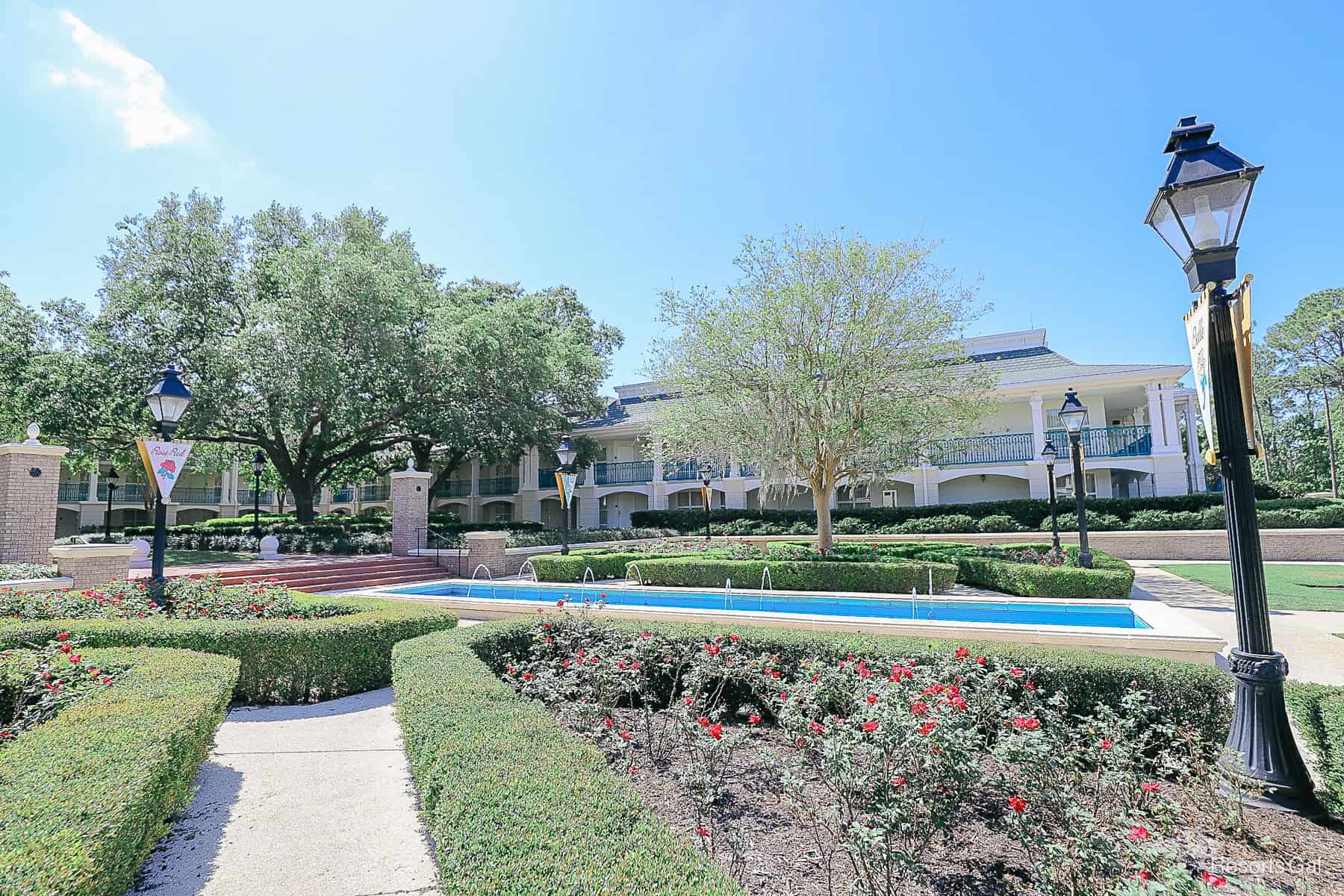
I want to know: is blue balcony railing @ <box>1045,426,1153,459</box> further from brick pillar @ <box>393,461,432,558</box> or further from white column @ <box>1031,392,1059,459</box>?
brick pillar @ <box>393,461,432,558</box>

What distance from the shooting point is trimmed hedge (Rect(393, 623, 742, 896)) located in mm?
2230

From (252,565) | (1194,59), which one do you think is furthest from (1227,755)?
(252,565)

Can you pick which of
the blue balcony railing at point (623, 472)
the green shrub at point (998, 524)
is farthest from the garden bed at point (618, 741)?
the blue balcony railing at point (623, 472)

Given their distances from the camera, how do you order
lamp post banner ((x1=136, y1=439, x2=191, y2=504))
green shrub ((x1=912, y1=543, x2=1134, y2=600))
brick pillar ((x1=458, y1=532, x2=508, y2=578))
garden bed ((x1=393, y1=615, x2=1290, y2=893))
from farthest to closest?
1. brick pillar ((x1=458, y1=532, x2=508, y2=578))
2. green shrub ((x1=912, y1=543, x2=1134, y2=600))
3. lamp post banner ((x1=136, y1=439, x2=191, y2=504))
4. garden bed ((x1=393, y1=615, x2=1290, y2=893))

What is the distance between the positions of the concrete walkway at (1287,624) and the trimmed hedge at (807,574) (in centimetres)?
364

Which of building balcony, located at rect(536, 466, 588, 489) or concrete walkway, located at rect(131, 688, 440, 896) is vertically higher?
building balcony, located at rect(536, 466, 588, 489)

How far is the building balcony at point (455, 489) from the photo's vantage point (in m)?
35.9

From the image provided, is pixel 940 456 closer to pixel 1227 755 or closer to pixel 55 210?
pixel 1227 755

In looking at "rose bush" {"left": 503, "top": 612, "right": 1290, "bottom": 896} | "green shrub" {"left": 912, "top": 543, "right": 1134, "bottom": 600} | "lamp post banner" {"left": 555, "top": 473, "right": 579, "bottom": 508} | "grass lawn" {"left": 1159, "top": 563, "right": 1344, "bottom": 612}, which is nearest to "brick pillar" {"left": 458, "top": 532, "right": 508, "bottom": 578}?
"lamp post banner" {"left": 555, "top": 473, "right": 579, "bottom": 508}

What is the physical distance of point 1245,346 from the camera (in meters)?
3.72

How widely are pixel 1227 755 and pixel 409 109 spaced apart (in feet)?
36.9

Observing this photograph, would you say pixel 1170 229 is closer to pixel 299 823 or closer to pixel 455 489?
pixel 299 823

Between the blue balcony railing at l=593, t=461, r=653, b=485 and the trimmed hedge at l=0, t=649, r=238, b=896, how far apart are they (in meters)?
26.2

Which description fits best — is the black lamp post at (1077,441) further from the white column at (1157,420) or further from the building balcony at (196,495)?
the building balcony at (196,495)
